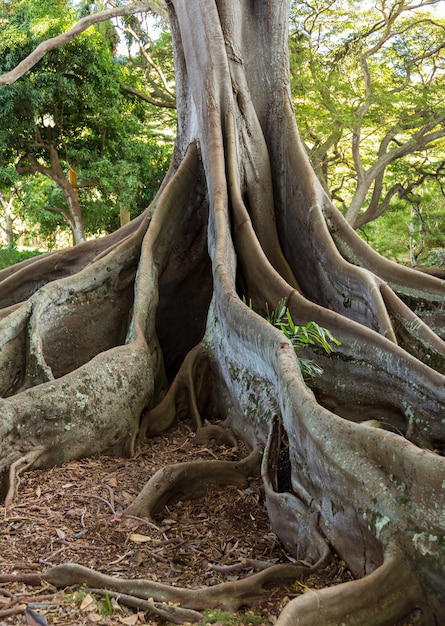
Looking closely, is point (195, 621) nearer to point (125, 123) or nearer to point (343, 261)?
point (343, 261)

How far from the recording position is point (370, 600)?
2744 mm

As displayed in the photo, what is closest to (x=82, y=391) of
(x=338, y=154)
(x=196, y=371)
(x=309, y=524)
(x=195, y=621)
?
(x=196, y=371)

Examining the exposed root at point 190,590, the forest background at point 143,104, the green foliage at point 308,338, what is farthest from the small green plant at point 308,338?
the forest background at point 143,104

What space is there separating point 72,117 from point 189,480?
1531 cm

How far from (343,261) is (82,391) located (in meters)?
2.60

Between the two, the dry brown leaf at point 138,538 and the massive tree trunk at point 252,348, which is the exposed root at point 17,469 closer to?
the massive tree trunk at point 252,348

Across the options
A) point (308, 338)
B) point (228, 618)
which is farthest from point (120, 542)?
point (308, 338)

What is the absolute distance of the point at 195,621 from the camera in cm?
274

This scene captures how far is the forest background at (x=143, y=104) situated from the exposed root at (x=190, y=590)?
42.3 feet

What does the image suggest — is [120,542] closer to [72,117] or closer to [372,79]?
[72,117]

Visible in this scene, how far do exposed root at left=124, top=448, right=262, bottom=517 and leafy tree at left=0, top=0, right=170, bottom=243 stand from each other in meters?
13.7

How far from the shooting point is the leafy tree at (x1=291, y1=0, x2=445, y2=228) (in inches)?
725

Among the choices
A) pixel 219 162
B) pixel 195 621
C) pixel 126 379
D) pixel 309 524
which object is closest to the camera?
pixel 195 621

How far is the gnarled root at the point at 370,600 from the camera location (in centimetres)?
262
